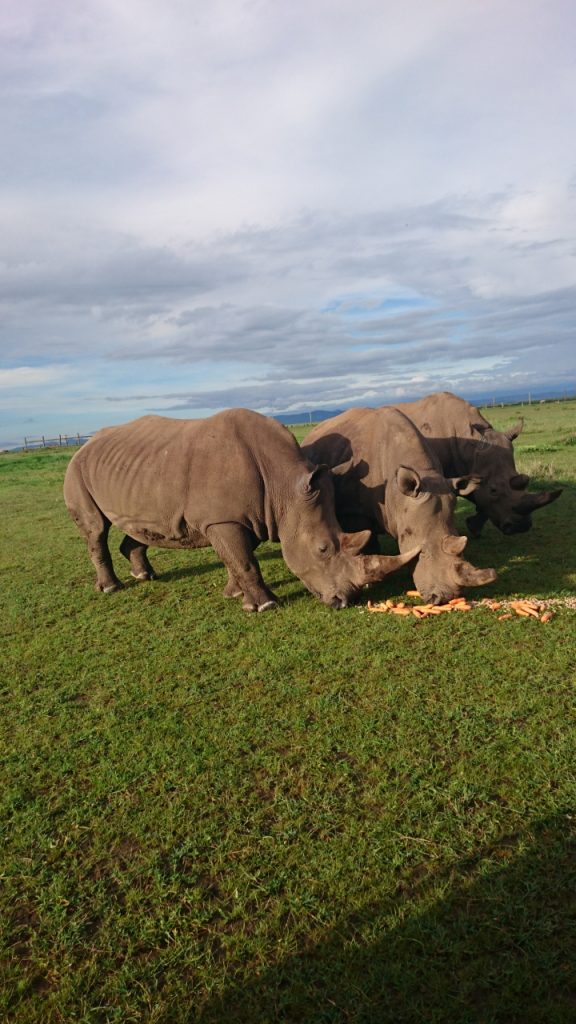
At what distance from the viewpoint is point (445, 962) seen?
2.79 m

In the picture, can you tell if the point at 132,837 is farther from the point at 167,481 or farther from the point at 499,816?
the point at 167,481

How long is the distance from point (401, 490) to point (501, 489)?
296 cm

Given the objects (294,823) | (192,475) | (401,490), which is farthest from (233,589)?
(294,823)

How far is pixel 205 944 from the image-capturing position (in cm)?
298

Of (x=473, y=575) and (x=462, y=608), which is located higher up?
(x=473, y=575)

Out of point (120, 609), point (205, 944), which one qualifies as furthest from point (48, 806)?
point (120, 609)

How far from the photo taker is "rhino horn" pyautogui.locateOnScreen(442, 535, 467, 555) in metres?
6.77

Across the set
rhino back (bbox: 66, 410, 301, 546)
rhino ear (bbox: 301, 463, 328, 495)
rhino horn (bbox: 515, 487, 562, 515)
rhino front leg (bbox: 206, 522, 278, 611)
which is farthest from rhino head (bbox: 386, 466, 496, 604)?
rhino horn (bbox: 515, 487, 562, 515)

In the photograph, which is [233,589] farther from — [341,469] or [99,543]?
[99,543]

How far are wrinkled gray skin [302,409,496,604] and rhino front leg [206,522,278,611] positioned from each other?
5.02ft

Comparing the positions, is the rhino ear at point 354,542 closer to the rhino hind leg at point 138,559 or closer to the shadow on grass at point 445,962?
the rhino hind leg at point 138,559

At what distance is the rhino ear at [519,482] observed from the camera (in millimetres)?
9453

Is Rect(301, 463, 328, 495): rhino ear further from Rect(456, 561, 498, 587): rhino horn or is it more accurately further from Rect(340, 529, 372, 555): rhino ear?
Rect(456, 561, 498, 587): rhino horn

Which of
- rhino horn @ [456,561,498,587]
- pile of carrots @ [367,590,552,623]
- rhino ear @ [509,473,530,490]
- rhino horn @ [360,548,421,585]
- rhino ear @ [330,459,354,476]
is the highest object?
rhino ear @ [330,459,354,476]
